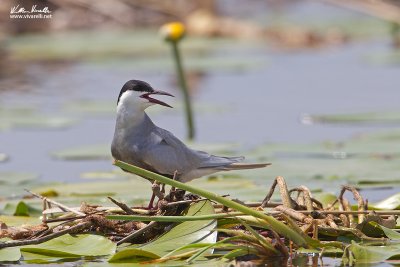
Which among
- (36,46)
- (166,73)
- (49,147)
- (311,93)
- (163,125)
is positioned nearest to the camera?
(49,147)

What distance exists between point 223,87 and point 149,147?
8.87 m

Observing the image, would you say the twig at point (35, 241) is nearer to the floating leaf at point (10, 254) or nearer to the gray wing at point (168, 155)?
the floating leaf at point (10, 254)

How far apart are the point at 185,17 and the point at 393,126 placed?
33.8 ft

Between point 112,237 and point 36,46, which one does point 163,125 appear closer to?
point 112,237

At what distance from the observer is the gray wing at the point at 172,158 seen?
19.1 feet

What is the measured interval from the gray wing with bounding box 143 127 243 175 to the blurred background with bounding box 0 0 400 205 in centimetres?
57

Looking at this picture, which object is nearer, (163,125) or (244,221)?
(244,221)

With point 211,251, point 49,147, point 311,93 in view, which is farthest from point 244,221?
point 311,93

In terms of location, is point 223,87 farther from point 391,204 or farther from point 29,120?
point 391,204

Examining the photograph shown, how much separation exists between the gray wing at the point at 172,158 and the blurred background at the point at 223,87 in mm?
571

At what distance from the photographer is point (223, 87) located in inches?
578

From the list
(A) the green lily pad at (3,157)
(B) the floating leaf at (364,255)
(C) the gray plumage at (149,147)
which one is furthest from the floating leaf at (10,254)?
(A) the green lily pad at (3,157)

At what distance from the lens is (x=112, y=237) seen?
5348mm

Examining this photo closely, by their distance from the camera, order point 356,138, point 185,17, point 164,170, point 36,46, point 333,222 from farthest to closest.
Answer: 1. point 185,17
2. point 36,46
3. point 356,138
4. point 164,170
5. point 333,222
